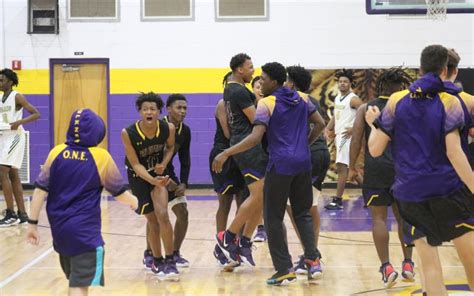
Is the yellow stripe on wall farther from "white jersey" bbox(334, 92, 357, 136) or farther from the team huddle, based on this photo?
the team huddle

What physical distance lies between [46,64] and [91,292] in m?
9.57

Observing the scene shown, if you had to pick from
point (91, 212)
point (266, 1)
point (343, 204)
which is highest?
point (266, 1)

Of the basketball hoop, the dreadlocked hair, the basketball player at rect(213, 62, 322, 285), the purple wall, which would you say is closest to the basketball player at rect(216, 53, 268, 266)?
the basketball player at rect(213, 62, 322, 285)

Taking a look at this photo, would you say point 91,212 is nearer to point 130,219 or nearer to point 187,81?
point 130,219

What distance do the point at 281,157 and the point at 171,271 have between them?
58.6 inches

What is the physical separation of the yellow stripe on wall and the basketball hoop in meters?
5.98

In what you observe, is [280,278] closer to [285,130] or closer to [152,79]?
[285,130]

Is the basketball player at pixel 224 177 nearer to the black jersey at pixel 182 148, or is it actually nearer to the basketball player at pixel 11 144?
the black jersey at pixel 182 148

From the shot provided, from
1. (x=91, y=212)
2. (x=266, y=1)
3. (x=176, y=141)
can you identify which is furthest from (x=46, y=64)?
(x=91, y=212)

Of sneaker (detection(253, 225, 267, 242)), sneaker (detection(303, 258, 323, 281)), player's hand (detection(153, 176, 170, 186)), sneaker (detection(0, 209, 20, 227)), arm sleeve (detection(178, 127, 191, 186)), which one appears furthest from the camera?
sneaker (detection(0, 209, 20, 227))

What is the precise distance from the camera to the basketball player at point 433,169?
14.5 ft

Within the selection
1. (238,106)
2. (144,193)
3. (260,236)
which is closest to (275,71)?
(238,106)

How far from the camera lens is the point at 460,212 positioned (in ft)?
14.5

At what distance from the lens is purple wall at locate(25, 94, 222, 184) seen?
14.9m
